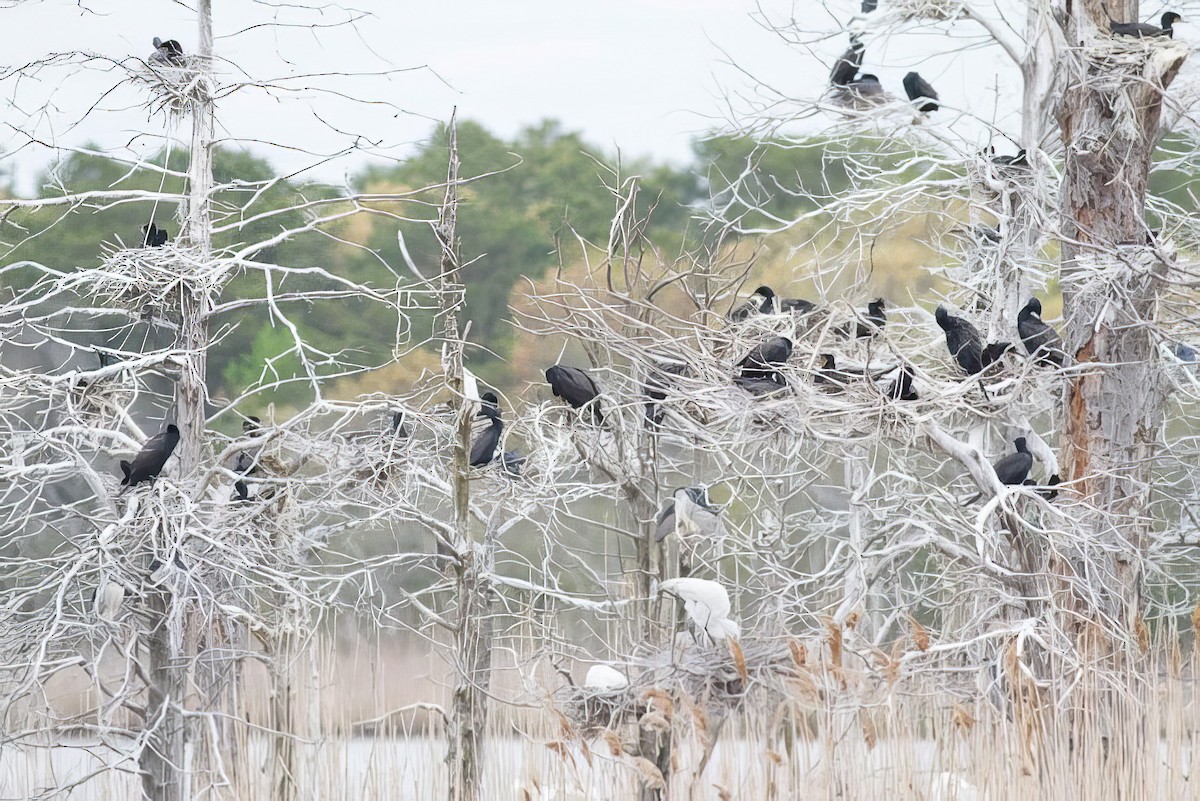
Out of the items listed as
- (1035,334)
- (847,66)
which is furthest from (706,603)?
(847,66)

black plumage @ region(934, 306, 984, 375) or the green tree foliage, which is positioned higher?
the green tree foliage

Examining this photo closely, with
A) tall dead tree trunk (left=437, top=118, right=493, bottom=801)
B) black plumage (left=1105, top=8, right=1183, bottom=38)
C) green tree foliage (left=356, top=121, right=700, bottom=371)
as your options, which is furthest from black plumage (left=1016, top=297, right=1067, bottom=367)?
green tree foliage (left=356, top=121, right=700, bottom=371)

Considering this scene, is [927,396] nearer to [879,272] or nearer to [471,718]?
[471,718]

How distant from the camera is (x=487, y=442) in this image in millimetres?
4805

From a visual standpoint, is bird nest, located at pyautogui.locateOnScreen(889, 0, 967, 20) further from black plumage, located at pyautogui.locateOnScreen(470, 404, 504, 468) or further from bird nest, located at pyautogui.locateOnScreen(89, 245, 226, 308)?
bird nest, located at pyautogui.locateOnScreen(89, 245, 226, 308)

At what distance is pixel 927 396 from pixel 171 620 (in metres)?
2.24

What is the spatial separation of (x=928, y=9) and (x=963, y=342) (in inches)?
85.3

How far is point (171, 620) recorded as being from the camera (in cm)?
351

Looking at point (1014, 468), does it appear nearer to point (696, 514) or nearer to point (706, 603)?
point (696, 514)

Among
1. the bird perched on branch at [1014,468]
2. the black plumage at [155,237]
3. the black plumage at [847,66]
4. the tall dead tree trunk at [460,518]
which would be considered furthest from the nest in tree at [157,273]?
the black plumage at [847,66]

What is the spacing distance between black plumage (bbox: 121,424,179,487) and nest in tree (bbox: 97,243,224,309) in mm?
412

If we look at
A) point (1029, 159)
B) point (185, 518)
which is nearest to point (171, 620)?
point (185, 518)

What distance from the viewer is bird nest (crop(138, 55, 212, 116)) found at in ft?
12.2

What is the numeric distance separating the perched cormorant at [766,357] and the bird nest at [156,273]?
153 cm
